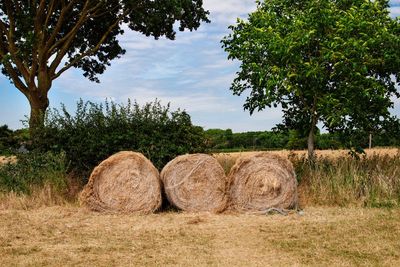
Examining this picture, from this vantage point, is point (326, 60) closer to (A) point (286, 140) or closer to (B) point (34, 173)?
(B) point (34, 173)

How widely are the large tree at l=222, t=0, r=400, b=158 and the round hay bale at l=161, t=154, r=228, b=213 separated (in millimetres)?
2956

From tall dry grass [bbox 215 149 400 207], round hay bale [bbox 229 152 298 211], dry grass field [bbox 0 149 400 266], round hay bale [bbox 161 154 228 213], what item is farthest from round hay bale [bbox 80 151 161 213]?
tall dry grass [bbox 215 149 400 207]

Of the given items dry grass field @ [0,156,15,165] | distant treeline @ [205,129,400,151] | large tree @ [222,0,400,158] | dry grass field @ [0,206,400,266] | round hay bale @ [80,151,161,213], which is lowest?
dry grass field @ [0,206,400,266]

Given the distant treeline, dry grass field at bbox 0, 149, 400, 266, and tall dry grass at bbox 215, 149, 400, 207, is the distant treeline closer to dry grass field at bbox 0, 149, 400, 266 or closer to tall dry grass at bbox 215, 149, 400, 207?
tall dry grass at bbox 215, 149, 400, 207

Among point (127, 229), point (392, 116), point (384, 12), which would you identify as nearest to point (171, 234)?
point (127, 229)

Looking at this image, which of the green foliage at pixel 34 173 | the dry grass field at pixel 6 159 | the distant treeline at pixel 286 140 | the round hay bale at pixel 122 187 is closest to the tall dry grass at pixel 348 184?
the distant treeline at pixel 286 140

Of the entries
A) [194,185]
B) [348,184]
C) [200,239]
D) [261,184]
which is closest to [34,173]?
[194,185]

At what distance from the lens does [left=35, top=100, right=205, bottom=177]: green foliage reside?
12.7 metres

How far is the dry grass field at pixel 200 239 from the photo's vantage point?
705cm

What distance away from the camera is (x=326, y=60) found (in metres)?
12.8

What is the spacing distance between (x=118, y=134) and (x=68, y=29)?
29.8 ft

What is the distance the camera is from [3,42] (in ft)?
64.4

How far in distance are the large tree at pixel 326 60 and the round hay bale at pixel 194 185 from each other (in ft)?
9.70

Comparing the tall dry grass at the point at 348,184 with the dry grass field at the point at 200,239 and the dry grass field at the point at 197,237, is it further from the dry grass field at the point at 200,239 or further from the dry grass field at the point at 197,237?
the dry grass field at the point at 200,239
